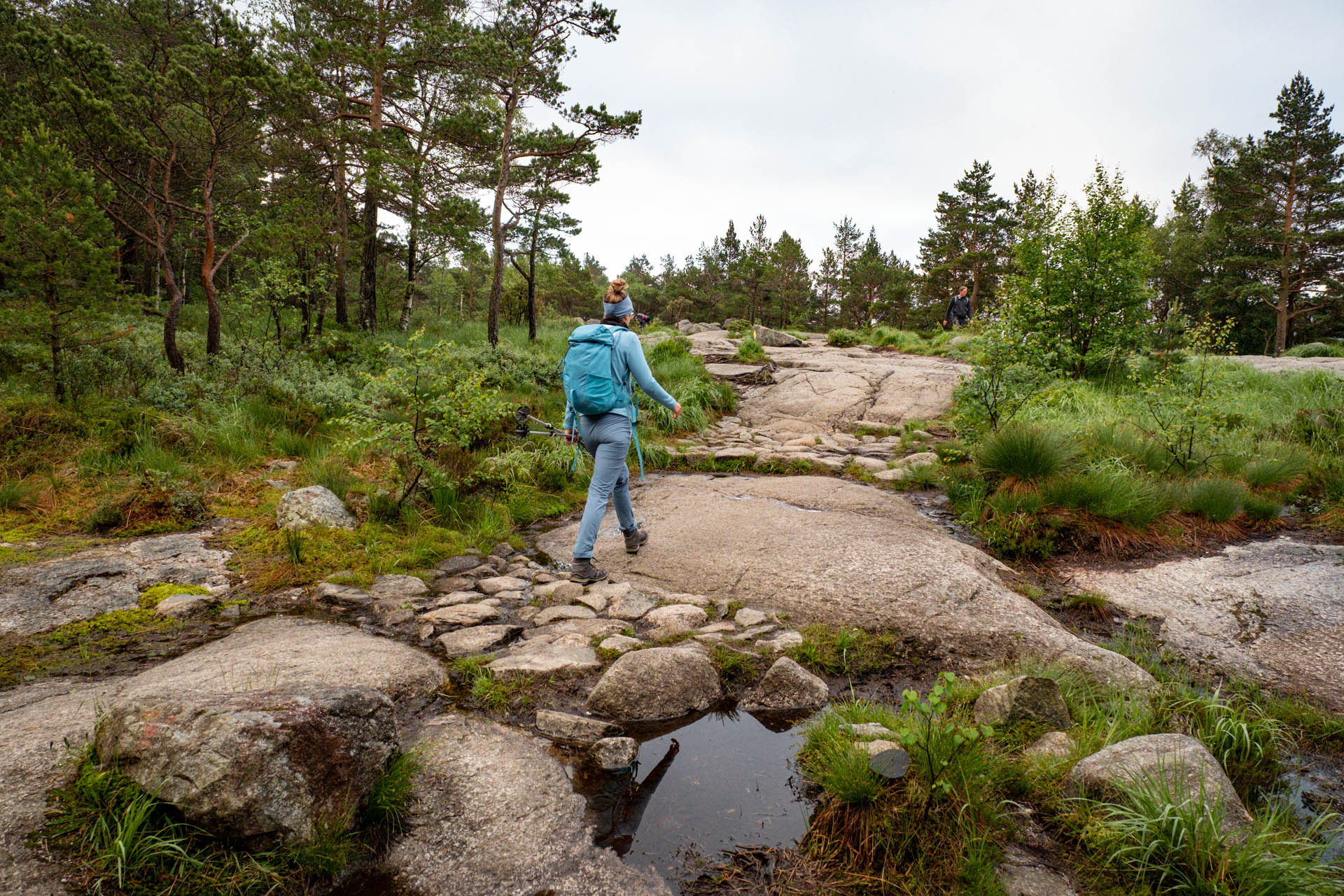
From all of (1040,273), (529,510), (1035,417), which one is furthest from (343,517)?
(1040,273)

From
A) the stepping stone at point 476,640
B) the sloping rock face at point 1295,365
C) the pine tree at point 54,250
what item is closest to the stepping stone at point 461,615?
the stepping stone at point 476,640

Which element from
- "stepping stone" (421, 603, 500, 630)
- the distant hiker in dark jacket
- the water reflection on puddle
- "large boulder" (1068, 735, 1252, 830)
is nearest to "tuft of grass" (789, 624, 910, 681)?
the water reflection on puddle

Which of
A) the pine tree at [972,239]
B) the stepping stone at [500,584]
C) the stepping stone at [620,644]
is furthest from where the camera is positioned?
the pine tree at [972,239]

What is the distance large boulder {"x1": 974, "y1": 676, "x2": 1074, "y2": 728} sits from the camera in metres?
2.79

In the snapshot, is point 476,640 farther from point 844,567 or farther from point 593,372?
point 844,567

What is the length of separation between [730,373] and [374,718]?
12663 mm

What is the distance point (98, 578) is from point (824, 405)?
10.7 m

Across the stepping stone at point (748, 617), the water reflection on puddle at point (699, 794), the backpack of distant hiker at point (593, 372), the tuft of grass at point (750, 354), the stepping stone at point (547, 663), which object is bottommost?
the water reflection on puddle at point (699, 794)

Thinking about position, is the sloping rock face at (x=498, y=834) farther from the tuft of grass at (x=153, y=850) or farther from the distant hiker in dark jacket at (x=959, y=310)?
the distant hiker in dark jacket at (x=959, y=310)

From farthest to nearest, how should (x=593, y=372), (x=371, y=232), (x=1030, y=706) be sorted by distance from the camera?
(x=371, y=232)
(x=593, y=372)
(x=1030, y=706)

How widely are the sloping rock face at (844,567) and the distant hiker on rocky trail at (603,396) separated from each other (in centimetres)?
53

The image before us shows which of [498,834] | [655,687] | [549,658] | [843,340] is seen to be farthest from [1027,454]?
[843,340]

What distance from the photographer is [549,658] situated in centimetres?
346

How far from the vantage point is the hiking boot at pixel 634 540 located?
5.34 m
